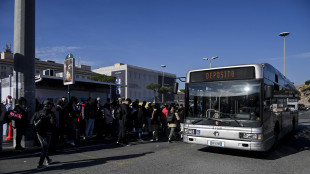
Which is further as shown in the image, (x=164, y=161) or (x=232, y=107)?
(x=232, y=107)

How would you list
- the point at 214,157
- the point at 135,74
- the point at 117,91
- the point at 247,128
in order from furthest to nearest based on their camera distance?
1. the point at 135,74
2. the point at 117,91
3. the point at 214,157
4. the point at 247,128

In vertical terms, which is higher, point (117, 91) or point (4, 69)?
point (4, 69)

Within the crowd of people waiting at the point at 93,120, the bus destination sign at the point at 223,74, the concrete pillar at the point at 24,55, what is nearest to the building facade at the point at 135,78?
the crowd of people waiting at the point at 93,120

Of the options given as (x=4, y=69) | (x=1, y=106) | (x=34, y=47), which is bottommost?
(x=1, y=106)

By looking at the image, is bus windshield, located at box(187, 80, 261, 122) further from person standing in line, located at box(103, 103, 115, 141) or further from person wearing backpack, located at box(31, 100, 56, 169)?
person standing in line, located at box(103, 103, 115, 141)

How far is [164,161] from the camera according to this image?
21.0ft

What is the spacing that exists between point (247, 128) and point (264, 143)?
65cm

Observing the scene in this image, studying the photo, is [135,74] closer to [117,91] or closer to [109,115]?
[117,91]

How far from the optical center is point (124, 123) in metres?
9.02

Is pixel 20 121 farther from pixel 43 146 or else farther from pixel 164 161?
pixel 164 161

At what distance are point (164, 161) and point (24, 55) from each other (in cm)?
644

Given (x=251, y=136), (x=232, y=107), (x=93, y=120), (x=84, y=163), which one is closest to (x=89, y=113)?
(x=93, y=120)

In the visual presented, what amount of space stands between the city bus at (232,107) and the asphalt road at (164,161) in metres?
0.50

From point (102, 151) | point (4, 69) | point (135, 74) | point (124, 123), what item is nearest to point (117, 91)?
point (124, 123)
